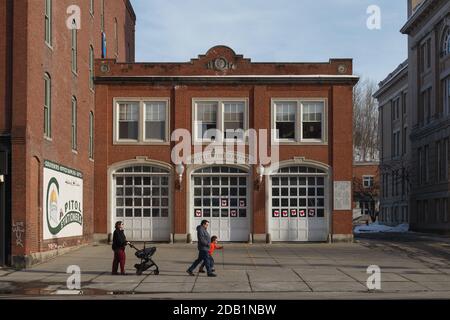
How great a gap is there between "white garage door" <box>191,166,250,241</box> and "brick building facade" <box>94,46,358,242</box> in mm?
49

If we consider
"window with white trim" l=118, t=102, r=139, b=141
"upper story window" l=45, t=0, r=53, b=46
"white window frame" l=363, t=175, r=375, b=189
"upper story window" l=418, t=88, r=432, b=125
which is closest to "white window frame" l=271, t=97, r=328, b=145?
"window with white trim" l=118, t=102, r=139, b=141

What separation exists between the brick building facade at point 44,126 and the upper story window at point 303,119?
30.2 ft

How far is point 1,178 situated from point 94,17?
1422 cm

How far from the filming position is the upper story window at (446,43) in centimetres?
5381

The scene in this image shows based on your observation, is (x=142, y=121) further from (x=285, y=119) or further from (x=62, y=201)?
(x=62, y=201)

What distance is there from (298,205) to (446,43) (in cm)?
2675

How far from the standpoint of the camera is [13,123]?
22.6 m

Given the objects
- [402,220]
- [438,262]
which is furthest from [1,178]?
[402,220]

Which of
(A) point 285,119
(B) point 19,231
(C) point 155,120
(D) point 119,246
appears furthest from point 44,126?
(A) point 285,119

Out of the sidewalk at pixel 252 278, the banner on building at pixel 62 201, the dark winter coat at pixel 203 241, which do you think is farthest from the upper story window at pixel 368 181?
the dark winter coat at pixel 203 241

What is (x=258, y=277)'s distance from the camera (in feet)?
66.6

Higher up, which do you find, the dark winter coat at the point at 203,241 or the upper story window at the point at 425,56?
the upper story window at the point at 425,56

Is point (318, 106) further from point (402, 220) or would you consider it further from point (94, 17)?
point (402, 220)

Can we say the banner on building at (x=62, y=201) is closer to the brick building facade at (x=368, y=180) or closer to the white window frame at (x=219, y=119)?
the white window frame at (x=219, y=119)
